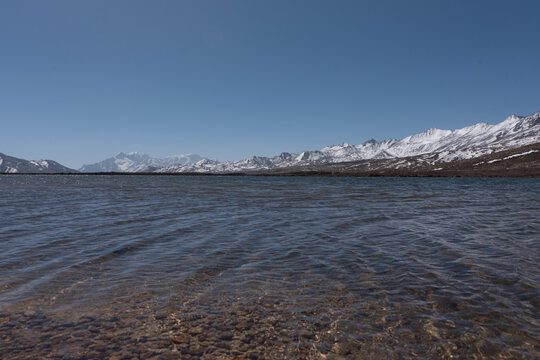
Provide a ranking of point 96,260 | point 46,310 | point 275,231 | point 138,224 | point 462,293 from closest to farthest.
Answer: point 46,310
point 462,293
point 96,260
point 275,231
point 138,224

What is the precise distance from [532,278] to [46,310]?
1389cm

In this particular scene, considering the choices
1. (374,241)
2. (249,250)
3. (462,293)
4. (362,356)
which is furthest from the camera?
(374,241)

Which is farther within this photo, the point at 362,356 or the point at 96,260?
the point at 96,260

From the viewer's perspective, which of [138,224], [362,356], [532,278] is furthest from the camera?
[138,224]

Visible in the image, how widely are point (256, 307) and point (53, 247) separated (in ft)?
35.8

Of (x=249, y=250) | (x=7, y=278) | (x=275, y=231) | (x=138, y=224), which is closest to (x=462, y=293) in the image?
(x=249, y=250)

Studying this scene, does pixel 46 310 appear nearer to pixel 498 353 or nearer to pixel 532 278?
pixel 498 353

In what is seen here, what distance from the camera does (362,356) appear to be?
19.0 ft

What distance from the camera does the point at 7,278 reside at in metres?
9.70

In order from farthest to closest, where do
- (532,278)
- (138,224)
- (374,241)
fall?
(138,224) → (374,241) → (532,278)

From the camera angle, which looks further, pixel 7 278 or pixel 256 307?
pixel 7 278

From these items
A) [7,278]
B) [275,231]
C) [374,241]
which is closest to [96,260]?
[7,278]

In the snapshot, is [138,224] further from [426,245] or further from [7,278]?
[426,245]

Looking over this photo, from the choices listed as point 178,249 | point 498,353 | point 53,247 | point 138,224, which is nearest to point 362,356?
point 498,353
